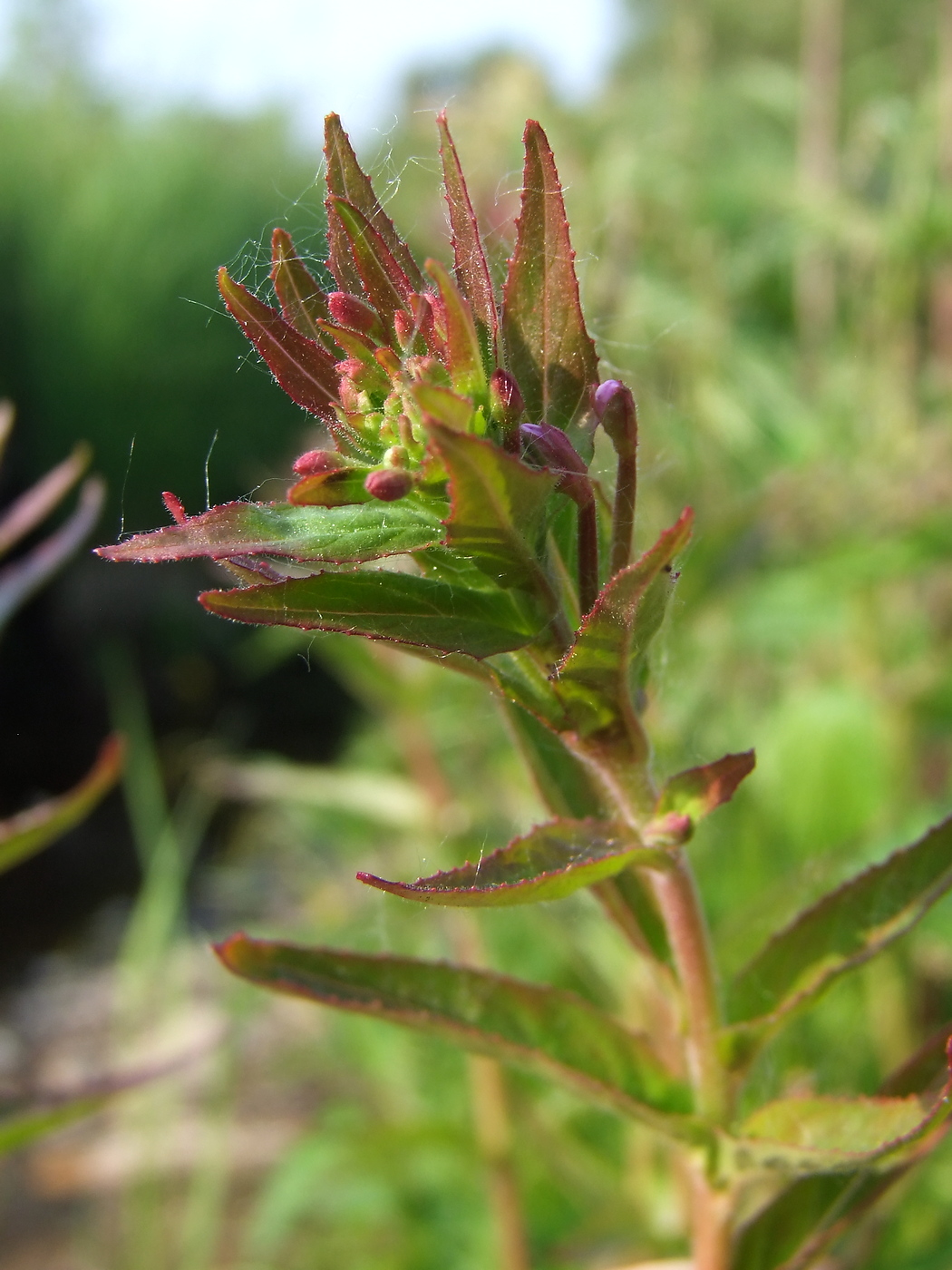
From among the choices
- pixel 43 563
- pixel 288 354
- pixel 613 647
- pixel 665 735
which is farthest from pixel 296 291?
pixel 665 735

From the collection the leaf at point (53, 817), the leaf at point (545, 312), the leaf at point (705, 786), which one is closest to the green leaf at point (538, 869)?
the leaf at point (705, 786)

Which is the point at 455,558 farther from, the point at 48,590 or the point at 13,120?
the point at 13,120

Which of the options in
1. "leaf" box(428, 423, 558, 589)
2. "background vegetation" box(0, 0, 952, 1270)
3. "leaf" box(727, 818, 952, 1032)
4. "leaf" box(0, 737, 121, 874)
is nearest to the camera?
"leaf" box(428, 423, 558, 589)

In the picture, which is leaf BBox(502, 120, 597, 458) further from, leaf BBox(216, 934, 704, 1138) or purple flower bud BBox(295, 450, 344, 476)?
leaf BBox(216, 934, 704, 1138)

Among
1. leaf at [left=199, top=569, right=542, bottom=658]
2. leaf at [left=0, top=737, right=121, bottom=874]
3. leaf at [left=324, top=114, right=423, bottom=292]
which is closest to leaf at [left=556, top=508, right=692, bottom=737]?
leaf at [left=199, top=569, right=542, bottom=658]

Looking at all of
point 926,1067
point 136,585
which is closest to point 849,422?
point 926,1067

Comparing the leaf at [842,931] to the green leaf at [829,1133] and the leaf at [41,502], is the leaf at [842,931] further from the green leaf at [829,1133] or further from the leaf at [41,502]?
the leaf at [41,502]

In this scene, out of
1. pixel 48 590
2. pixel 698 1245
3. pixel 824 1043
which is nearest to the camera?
pixel 698 1245
